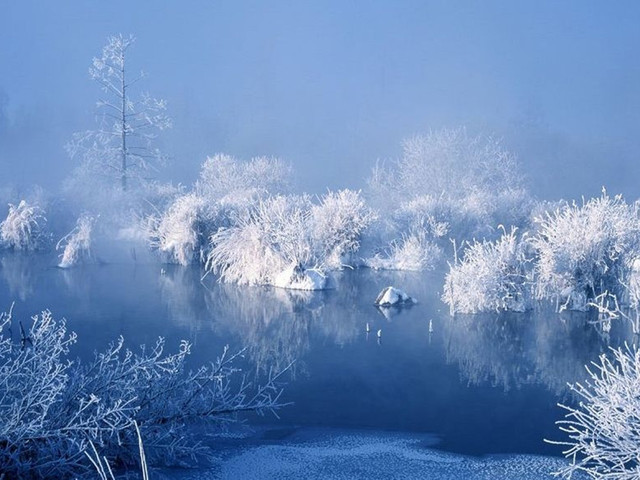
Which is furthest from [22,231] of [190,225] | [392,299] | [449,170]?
[449,170]

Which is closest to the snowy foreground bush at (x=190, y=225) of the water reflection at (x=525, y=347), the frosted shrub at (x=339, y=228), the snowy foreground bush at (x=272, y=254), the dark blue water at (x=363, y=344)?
the snowy foreground bush at (x=272, y=254)

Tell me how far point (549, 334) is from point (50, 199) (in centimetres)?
2230

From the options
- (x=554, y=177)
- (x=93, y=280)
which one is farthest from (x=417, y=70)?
(x=93, y=280)

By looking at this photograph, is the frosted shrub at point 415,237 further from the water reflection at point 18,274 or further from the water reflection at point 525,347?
the water reflection at point 18,274

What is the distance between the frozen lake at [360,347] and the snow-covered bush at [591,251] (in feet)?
2.80

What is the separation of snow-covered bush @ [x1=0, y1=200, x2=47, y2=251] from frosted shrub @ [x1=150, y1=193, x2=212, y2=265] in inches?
179

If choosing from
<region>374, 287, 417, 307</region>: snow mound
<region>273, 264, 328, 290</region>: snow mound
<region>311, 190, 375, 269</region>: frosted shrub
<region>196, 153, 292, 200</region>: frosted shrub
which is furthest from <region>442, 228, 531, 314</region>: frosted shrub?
<region>196, 153, 292, 200</region>: frosted shrub

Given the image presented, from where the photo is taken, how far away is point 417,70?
330 ft

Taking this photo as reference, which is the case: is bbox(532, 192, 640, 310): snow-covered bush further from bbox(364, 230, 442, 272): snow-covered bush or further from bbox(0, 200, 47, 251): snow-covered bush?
bbox(0, 200, 47, 251): snow-covered bush

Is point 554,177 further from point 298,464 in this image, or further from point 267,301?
point 298,464

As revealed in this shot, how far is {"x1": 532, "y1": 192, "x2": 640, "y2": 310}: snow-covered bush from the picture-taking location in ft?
47.5

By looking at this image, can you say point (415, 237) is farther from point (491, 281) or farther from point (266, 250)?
point (491, 281)

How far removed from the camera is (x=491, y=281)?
48.9 feet

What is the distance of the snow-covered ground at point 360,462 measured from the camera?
6898mm
